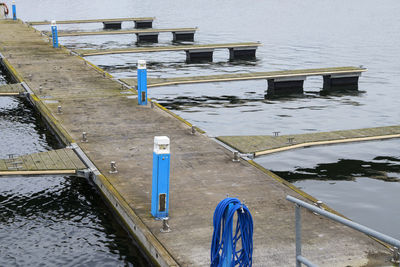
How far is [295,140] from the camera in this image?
17.2 meters

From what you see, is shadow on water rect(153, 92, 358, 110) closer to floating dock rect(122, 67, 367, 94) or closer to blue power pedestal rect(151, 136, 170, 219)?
floating dock rect(122, 67, 367, 94)

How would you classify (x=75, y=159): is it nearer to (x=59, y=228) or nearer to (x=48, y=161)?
(x=48, y=161)

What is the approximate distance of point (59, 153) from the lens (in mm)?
16031

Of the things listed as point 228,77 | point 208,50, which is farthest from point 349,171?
point 208,50

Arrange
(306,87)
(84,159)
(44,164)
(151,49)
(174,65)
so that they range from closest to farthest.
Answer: (44,164)
(84,159)
(306,87)
(151,49)
(174,65)

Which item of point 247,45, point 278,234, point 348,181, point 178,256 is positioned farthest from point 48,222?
point 247,45

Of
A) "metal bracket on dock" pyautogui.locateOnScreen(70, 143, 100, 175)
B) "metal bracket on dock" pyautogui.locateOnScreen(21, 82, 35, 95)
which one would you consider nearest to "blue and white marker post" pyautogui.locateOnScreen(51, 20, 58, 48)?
"metal bracket on dock" pyautogui.locateOnScreen(21, 82, 35, 95)

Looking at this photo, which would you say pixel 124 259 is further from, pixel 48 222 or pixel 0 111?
pixel 0 111

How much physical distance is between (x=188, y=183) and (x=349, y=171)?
5879 mm

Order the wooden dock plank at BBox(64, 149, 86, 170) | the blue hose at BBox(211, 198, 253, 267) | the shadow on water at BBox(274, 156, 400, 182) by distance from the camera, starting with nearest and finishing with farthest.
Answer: the blue hose at BBox(211, 198, 253, 267) → the wooden dock plank at BBox(64, 149, 86, 170) → the shadow on water at BBox(274, 156, 400, 182)

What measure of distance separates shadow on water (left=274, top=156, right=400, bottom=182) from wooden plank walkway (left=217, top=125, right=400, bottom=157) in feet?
3.13

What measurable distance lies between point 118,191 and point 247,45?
89.5ft

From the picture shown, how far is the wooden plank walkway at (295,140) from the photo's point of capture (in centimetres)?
1642

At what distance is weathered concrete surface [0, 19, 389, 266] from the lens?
1067 cm
